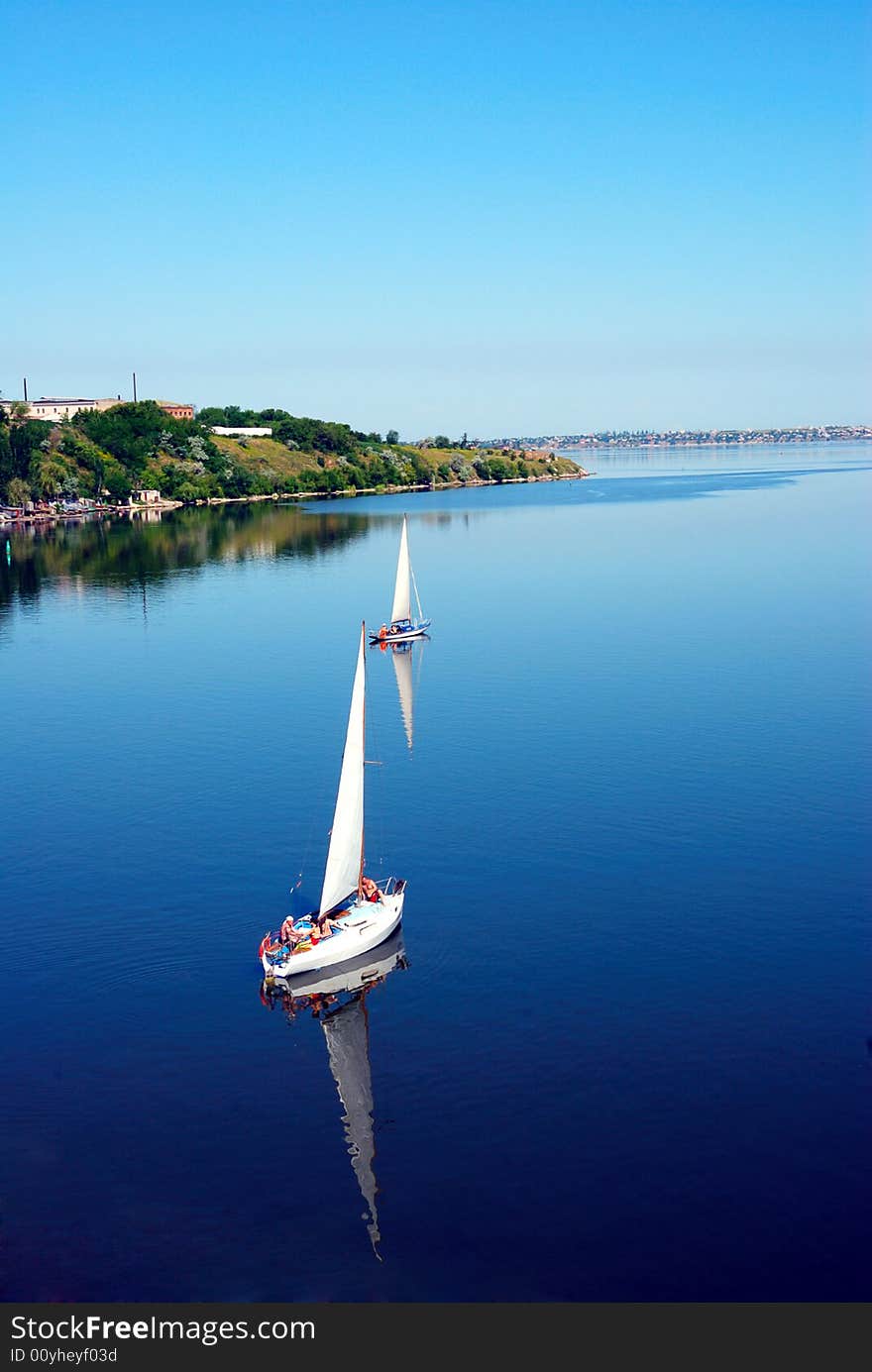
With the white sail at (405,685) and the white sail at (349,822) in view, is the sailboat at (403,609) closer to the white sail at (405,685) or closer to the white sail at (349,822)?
the white sail at (405,685)

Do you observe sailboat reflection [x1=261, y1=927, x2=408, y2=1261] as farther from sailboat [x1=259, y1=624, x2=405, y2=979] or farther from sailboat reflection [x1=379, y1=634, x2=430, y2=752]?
sailboat reflection [x1=379, y1=634, x2=430, y2=752]

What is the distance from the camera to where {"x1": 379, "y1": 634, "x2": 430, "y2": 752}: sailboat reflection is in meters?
88.8

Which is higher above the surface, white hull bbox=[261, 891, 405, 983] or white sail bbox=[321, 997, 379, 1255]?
white hull bbox=[261, 891, 405, 983]

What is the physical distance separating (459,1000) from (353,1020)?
4.23 m

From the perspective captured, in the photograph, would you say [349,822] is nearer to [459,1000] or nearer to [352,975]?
[352,975]

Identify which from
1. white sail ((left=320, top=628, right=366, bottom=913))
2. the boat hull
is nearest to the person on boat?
white sail ((left=320, top=628, right=366, bottom=913))

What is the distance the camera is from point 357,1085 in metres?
42.5

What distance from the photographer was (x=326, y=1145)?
128 ft

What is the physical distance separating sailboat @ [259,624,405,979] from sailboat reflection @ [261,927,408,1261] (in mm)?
562

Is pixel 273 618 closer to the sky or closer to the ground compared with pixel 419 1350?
closer to the sky

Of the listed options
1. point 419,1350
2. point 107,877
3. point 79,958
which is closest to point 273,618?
point 107,877

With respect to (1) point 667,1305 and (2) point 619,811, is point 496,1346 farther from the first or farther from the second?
(2) point 619,811

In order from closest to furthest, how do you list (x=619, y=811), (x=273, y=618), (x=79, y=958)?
(x=79, y=958) < (x=619, y=811) < (x=273, y=618)

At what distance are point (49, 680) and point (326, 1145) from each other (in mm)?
73621
